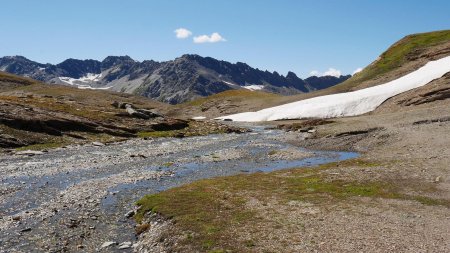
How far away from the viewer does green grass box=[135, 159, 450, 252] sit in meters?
22.9

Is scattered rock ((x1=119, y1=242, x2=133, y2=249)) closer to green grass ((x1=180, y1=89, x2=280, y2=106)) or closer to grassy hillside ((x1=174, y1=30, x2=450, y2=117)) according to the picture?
grassy hillside ((x1=174, y1=30, x2=450, y2=117))

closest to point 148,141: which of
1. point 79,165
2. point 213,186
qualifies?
point 79,165

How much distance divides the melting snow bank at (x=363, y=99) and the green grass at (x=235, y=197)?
6590cm

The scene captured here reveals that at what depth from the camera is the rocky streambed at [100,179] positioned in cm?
2491

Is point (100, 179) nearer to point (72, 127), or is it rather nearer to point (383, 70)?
point (72, 127)

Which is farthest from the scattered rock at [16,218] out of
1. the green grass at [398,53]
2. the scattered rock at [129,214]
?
the green grass at [398,53]

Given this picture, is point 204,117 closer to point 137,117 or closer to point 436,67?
point 137,117

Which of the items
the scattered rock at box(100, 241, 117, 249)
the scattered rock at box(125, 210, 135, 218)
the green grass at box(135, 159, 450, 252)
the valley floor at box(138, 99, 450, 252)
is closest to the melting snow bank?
the valley floor at box(138, 99, 450, 252)

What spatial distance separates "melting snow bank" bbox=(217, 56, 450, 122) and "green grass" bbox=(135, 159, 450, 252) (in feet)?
216

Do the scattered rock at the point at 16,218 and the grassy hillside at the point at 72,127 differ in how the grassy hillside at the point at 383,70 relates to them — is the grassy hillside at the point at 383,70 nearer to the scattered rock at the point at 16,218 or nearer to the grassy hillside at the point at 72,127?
the grassy hillside at the point at 72,127

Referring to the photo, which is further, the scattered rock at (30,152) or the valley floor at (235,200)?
the scattered rock at (30,152)

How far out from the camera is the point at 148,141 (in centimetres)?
7512

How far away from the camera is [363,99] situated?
106m

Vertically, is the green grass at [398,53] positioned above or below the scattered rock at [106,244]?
above
